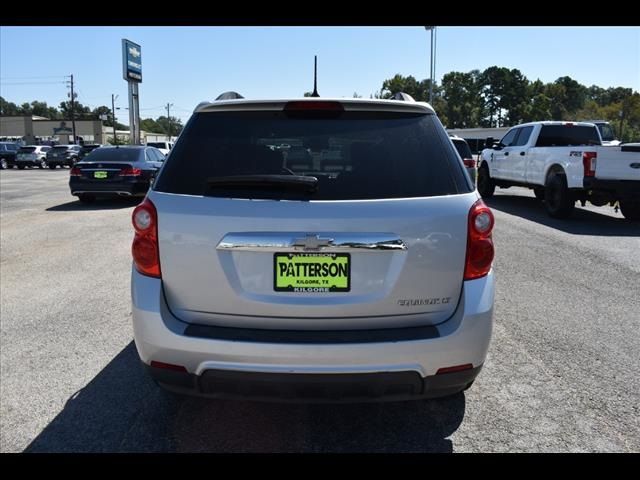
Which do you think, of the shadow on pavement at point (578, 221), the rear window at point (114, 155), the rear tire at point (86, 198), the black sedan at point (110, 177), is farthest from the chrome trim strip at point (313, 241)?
the rear tire at point (86, 198)

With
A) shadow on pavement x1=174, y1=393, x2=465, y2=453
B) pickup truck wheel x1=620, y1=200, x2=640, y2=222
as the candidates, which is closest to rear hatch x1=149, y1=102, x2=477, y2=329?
shadow on pavement x1=174, y1=393, x2=465, y2=453

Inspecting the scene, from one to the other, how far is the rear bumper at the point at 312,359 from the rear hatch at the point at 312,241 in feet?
0.29

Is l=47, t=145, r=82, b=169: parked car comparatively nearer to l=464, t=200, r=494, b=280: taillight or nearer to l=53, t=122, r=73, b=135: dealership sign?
l=464, t=200, r=494, b=280: taillight

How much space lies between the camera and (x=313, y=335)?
7.99ft

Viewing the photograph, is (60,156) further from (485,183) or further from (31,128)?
(31,128)

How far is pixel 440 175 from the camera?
265 cm

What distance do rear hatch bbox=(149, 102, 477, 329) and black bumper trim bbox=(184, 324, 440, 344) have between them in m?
0.03

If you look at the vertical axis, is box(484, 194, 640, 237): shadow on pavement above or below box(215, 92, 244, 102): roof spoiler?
below

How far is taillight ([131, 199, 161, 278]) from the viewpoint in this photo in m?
2.55

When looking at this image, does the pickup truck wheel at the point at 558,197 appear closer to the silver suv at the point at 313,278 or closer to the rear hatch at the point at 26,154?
the silver suv at the point at 313,278

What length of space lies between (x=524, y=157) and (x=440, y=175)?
1138 centimetres

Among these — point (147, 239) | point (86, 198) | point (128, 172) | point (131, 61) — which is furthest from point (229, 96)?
point (131, 61)

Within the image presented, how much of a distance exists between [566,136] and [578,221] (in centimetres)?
292
